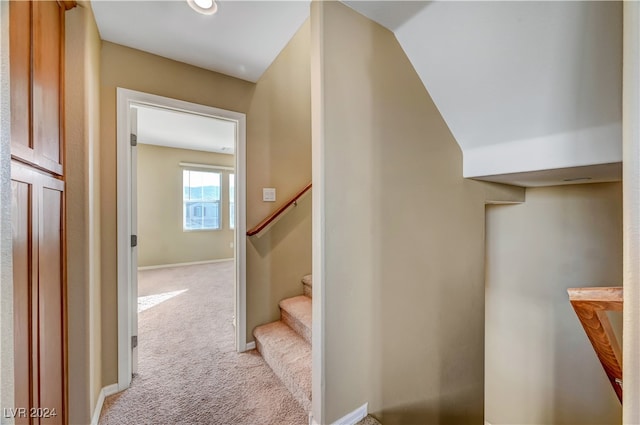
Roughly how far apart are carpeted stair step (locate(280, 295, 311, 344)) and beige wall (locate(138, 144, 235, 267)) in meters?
3.53

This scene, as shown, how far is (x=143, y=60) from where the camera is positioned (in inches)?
68.2

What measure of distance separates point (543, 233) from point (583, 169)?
145 cm

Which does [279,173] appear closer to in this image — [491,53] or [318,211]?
[318,211]

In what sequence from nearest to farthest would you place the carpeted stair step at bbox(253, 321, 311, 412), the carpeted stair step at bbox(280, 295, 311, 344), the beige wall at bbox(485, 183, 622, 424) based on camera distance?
the carpeted stair step at bbox(253, 321, 311, 412) < the carpeted stair step at bbox(280, 295, 311, 344) < the beige wall at bbox(485, 183, 622, 424)

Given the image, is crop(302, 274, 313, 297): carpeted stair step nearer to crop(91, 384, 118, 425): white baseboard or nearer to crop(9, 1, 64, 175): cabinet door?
crop(91, 384, 118, 425): white baseboard

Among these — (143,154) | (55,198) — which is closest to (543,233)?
(55,198)

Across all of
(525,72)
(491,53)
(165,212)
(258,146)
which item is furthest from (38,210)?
(165,212)

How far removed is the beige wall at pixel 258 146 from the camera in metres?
1.63

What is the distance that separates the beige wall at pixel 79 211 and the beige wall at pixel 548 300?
3736 millimetres

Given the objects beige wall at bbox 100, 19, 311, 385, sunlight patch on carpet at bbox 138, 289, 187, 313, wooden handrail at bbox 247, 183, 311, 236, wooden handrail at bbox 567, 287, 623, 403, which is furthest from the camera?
sunlight patch on carpet at bbox 138, 289, 187, 313

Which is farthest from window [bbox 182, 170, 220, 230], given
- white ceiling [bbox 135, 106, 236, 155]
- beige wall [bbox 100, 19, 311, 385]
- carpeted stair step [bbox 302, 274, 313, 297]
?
carpeted stair step [bbox 302, 274, 313, 297]

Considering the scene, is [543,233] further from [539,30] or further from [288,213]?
[288,213]

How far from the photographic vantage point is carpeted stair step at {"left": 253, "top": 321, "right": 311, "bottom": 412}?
1.52m

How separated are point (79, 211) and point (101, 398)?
1.17 m
